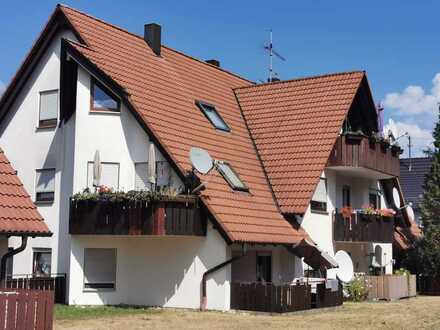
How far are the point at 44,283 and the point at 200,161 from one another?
6.63m

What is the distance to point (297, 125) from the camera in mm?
30719

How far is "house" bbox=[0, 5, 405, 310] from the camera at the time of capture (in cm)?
2375

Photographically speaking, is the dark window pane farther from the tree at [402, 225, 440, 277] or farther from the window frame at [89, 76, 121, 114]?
the tree at [402, 225, 440, 277]

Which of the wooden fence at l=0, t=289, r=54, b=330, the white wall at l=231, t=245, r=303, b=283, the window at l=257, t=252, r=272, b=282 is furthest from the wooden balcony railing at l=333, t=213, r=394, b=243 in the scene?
the wooden fence at l=0, t=289, r=54, b=330

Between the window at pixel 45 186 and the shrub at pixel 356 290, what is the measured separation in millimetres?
12337

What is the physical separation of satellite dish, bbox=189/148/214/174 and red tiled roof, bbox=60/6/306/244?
73 cm

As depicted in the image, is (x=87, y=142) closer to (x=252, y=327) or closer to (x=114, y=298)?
(x=114, y=298)

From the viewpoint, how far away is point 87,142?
2550 cm

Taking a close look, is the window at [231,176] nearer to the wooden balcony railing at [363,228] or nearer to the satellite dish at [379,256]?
the wooden balcony railing at [363,228]

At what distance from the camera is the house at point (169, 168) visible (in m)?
23.8

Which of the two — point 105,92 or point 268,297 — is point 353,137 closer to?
point 268,297

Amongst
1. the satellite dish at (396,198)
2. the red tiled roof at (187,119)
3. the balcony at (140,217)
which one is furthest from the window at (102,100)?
the satellite dish at (396,198)

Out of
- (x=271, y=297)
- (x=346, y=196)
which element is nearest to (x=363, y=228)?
(x=346, y=196)

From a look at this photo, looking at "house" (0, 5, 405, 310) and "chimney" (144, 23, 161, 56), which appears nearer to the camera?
"house" (0, 5, 405, 310)
